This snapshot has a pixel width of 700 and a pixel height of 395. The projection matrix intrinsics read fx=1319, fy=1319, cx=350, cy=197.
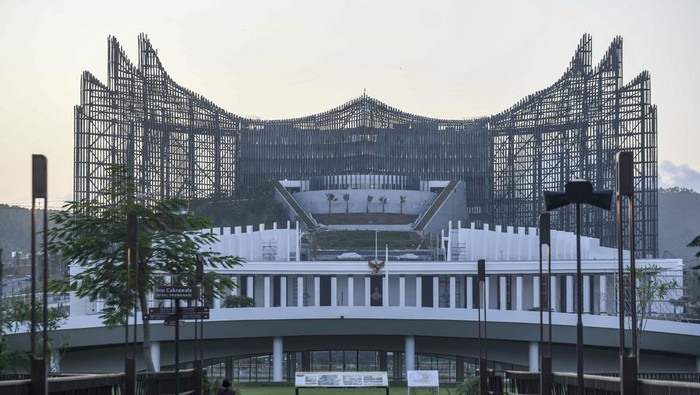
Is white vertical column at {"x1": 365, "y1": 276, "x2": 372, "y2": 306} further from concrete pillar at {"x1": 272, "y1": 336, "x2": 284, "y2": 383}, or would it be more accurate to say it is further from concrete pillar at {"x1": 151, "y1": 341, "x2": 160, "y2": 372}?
concrete pillar at {"x1": 151, "y1": 341, "x2": 160, "y2": 372}

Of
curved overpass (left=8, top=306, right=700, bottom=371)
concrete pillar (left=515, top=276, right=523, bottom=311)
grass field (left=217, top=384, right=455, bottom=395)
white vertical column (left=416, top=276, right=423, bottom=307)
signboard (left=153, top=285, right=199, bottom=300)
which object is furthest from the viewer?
white vertical column (left=416, top=276, right=423, bottom=307)

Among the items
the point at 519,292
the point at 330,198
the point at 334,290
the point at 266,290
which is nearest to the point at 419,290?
the point at 334,290

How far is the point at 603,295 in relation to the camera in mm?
120500

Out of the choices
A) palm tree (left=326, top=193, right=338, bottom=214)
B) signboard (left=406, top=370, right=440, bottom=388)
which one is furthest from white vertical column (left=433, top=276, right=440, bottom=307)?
signboard (left=406, top=370, right=440, bottom=388)

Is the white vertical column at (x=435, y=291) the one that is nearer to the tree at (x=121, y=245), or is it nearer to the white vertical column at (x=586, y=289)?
the white vertical column at (x=586, y=289)

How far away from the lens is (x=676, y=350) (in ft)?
294

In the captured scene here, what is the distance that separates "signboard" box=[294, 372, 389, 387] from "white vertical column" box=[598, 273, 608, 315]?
67.4 m

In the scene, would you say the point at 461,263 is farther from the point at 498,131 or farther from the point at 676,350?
the point at 498,131

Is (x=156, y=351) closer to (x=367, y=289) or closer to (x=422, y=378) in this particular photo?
(x=422, y=378)

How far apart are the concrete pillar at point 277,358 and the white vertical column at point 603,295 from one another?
35.2 m

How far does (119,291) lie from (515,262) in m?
73.4

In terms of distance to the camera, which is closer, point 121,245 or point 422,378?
point 121,245

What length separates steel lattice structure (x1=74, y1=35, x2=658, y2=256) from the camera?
153m

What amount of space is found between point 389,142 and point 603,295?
7279 cm
